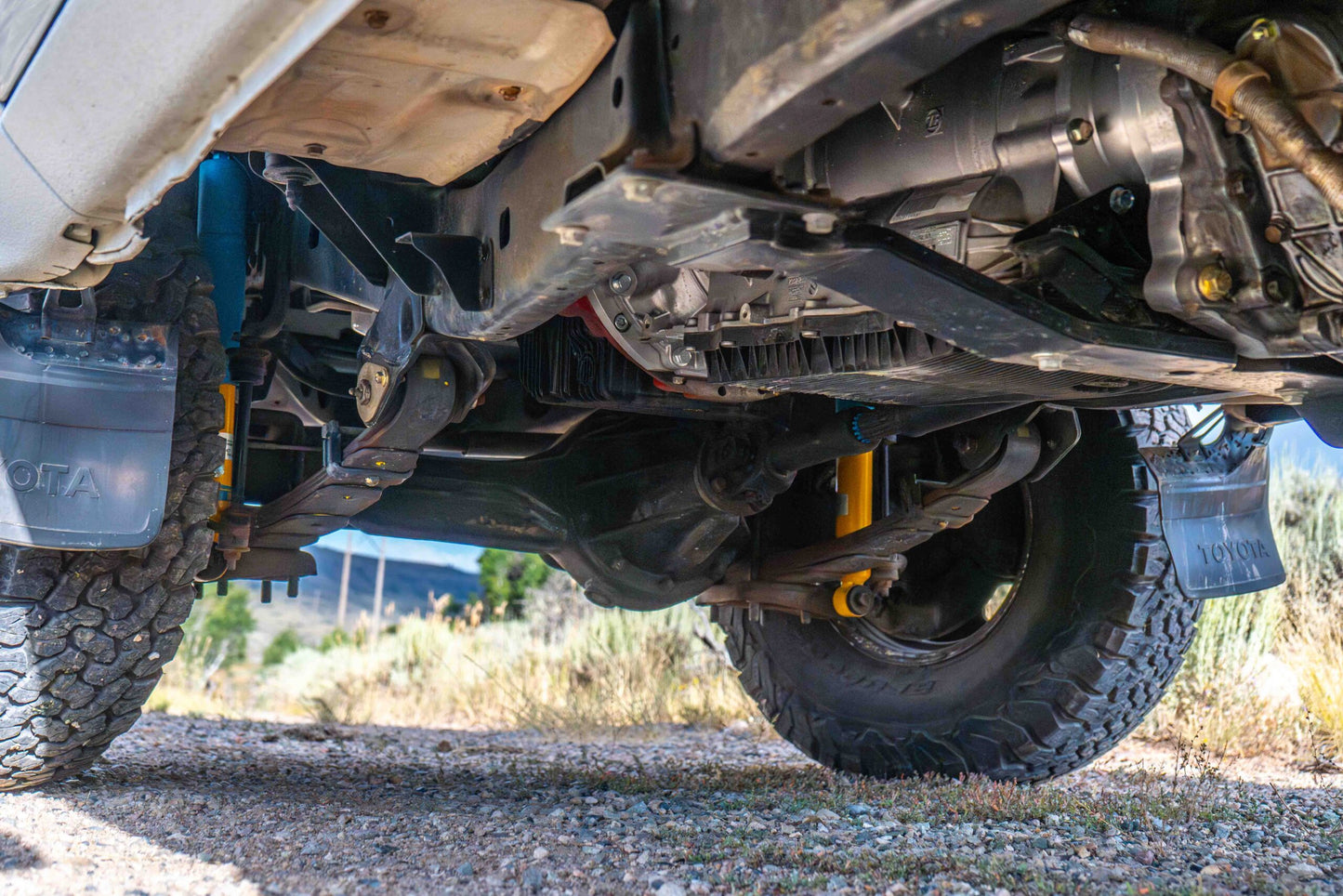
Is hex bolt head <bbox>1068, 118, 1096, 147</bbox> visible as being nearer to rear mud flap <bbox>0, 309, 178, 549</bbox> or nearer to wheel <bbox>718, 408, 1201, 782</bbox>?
wheel <bbox>718, 408, 1201, 782</bbox>

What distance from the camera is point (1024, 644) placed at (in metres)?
2.95

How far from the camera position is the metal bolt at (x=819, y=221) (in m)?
1.41

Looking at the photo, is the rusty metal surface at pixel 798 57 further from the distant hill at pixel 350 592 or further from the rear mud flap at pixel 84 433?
the distant hill at pixel 350 592

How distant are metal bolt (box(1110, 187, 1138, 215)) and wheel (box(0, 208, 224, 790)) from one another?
183 centimetres

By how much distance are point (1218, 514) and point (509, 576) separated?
12.3 metres

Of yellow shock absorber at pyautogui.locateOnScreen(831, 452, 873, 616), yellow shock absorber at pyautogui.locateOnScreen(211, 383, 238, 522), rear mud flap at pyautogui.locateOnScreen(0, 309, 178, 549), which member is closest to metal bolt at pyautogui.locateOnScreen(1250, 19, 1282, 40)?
yellow shock absorber at pyautogui.locateOnScreen(831, 452, 873, 616)

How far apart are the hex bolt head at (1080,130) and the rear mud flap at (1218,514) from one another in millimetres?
1498

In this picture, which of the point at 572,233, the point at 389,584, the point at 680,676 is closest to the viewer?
the point at 572,233

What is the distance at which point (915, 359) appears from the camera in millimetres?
1945

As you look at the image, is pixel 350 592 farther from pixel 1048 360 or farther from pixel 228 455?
pixel 1048 360

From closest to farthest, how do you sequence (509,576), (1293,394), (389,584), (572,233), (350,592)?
(572,233) → (1293,394) → (509,576) → (389,584) → (350,592)

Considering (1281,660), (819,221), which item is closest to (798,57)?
(819,221)

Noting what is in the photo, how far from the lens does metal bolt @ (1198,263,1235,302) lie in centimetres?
145

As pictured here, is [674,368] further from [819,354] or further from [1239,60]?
[1239,60]
